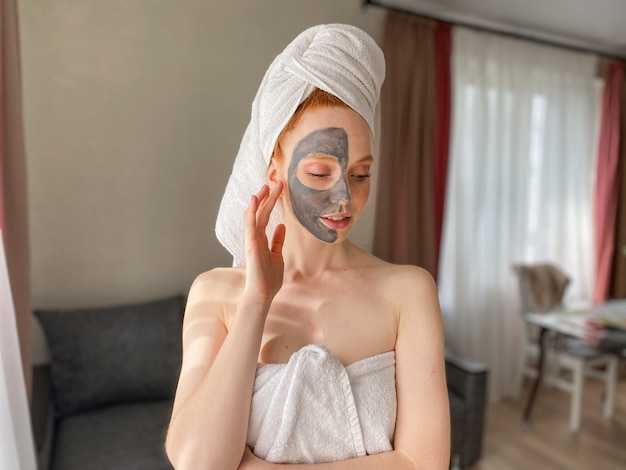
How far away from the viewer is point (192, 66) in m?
1.14

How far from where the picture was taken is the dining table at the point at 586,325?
254 cm

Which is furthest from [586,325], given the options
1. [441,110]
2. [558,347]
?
[441,110]

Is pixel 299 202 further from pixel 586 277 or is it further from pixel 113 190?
pixel 586 277

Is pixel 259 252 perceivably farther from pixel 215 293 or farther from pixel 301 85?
pixel 301 85

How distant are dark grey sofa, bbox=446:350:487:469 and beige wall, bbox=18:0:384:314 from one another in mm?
1460

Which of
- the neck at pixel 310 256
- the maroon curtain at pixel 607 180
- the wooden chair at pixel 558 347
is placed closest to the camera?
the neck at pixel 310 256

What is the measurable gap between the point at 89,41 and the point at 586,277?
3.78 metres

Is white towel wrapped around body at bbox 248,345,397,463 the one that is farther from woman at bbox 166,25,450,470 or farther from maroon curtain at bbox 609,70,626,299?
maroon curtain at bbox 609,70,626,299

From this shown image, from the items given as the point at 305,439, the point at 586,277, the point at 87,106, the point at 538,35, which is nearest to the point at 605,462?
the point at 586,277

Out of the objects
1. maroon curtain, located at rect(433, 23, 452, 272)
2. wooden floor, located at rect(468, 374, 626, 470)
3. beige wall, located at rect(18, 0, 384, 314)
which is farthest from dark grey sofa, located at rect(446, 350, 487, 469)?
beige wall, located at rect(18, 0, 384, 314)

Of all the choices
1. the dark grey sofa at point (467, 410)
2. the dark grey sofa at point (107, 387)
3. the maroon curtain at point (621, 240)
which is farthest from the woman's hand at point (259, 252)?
the maroon curtain at point (621, 240)

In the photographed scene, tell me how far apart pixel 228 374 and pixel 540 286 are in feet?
9.74

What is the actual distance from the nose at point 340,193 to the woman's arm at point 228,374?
2.9 inches

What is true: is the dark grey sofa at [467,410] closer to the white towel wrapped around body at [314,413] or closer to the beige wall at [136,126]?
the beige wall at [136,126]
